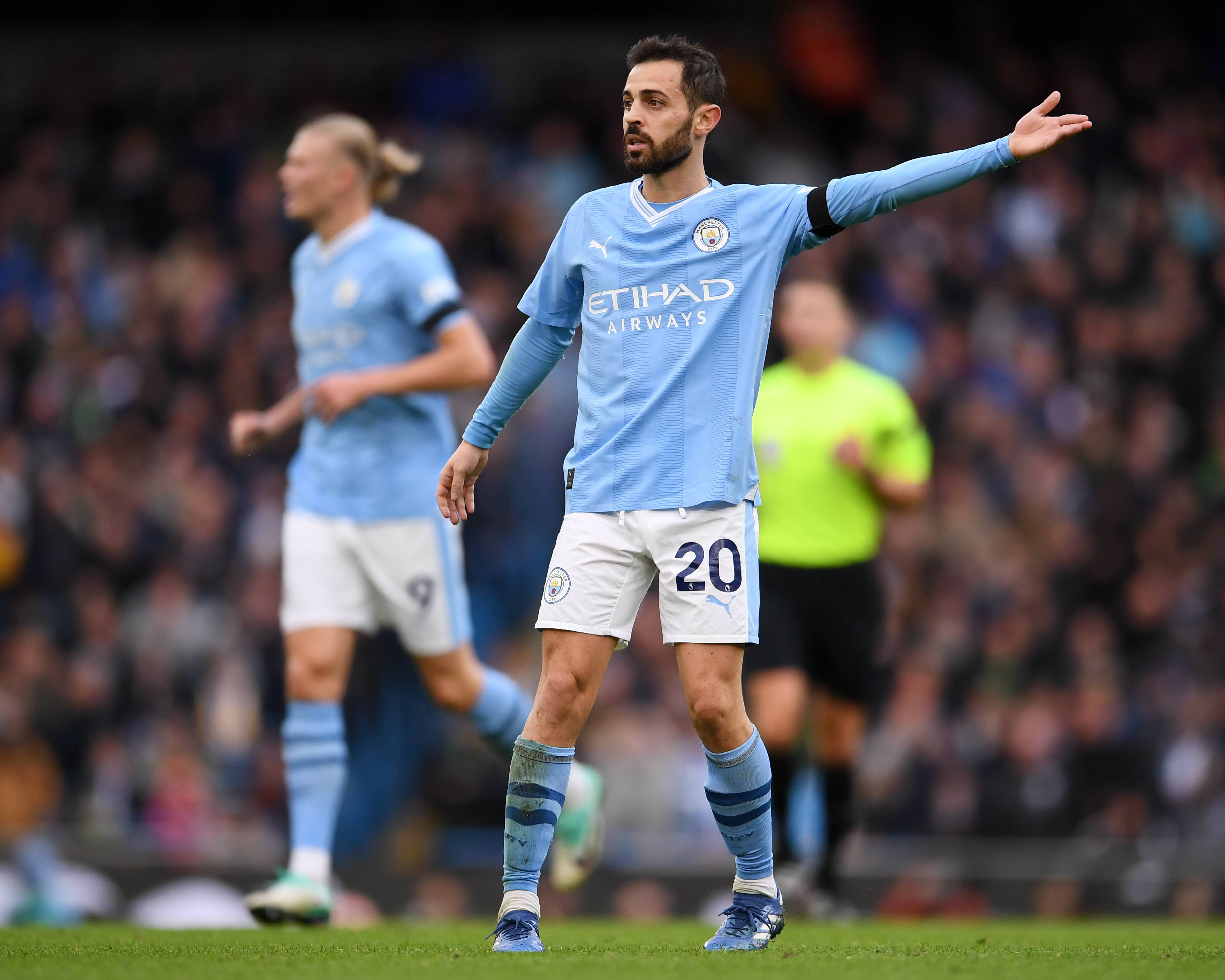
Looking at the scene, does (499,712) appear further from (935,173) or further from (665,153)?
(935,173)

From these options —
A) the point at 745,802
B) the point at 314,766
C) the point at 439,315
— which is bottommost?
the point at 314,766

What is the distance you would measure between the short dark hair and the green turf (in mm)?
2399

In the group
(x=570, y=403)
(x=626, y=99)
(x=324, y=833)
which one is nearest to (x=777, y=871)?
(x=324, y=833)

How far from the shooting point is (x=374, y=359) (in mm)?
6785

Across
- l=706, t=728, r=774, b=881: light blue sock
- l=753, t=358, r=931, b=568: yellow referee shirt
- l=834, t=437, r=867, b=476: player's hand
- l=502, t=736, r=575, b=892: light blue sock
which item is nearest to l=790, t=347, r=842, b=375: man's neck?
l=753, t=358, r=931, b=568: yellow referee shirt

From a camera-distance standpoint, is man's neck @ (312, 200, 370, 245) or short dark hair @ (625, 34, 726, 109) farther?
man's neck @ (312, 200, 370, 245)

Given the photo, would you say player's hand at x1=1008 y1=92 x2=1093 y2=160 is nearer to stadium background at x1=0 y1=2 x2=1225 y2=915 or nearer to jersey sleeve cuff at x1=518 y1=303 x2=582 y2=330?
jersey sleeve cuff at x1=518 y1=303 x2=582 y2=330

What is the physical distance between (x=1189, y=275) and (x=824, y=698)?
8.19 meters

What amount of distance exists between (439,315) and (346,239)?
569mm

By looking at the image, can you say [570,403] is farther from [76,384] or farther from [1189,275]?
[1189,275]

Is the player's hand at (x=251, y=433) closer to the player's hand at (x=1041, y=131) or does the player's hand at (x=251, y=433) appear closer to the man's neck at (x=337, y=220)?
the man's neck at (x=337, y=220)

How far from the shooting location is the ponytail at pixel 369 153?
696 centimetres

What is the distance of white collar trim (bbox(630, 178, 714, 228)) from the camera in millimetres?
4922

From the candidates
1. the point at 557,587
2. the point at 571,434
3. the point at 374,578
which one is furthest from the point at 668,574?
the point at 571,434
